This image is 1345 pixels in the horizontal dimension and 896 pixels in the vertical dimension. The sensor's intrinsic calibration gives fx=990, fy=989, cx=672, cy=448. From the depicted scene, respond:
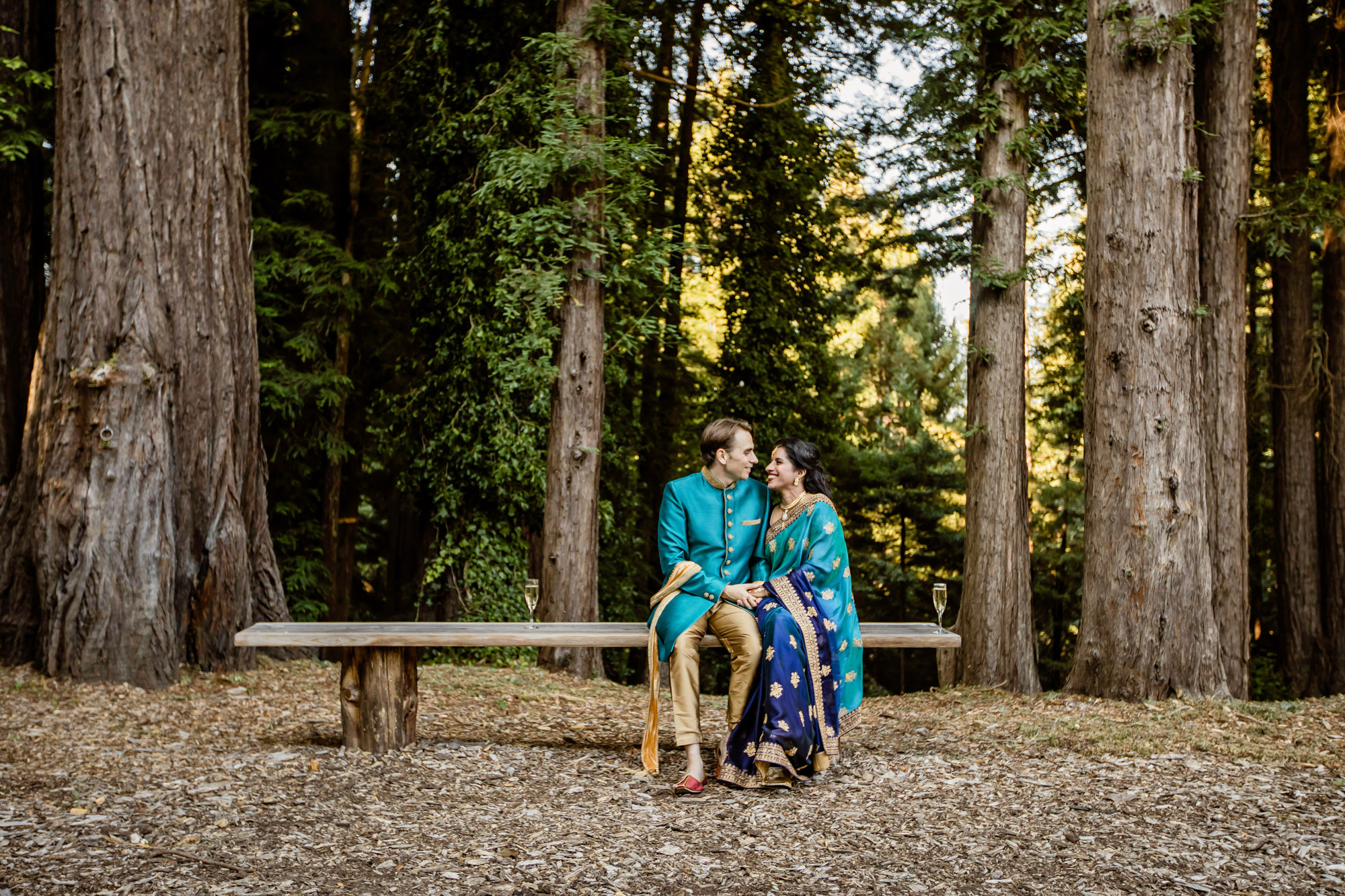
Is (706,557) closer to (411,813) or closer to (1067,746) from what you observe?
(411,813)

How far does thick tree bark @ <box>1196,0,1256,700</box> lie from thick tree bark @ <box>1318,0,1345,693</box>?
10.6 ft

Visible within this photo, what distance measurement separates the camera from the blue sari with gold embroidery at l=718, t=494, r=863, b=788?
14.6 ft

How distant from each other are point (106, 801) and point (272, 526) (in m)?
7.74

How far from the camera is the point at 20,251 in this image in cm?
765

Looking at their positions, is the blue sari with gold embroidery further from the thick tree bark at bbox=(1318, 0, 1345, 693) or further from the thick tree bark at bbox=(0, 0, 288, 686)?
the thick tree bark at bbox=(1318, 0, 1345, 693)

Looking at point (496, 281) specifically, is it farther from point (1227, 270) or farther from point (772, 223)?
point (1227, 270)

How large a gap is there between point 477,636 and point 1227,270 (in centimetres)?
673

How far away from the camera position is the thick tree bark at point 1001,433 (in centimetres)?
800

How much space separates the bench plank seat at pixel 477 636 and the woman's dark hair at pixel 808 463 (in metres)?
0.76

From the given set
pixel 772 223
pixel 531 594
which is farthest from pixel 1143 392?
pixel 772 223

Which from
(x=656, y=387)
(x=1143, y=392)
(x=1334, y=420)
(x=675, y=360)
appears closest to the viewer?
(x=1143, y=392)

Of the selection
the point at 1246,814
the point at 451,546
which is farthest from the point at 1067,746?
the point at 451,546

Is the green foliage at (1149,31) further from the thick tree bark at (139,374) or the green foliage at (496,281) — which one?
the thick tree bark at (139,374)

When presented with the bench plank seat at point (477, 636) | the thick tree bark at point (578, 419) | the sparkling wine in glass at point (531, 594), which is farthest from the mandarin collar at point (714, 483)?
the thick tree bark at point (578, 419)
